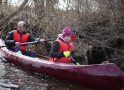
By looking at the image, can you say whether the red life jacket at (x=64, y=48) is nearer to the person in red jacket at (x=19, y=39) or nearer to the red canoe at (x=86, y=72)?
the red canoe at (x=86, y=72)

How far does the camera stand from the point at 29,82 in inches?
255

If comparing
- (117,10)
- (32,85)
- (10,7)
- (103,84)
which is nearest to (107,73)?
(103,84)

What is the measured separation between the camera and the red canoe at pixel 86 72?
18.2 ft

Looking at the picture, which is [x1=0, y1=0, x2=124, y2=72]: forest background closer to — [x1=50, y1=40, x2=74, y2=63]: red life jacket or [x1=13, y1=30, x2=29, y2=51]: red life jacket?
[x1=13, y1=30, x2=29, y2=51]: red life jacket

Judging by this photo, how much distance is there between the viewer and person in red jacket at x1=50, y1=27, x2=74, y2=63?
6.60 metres

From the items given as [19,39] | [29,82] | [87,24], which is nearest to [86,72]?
[29,82]

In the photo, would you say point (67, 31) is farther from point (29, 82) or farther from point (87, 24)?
point (87, 24)

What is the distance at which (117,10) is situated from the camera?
720cm

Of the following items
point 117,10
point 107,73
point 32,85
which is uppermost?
point 117,10

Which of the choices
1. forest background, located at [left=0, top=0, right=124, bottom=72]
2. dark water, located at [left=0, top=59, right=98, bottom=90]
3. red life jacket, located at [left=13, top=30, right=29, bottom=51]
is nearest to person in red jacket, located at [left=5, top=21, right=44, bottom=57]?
red life jacket, located at [left=13, top=30, right=29, bottom=51]

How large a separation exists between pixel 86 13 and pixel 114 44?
1272 millimetres

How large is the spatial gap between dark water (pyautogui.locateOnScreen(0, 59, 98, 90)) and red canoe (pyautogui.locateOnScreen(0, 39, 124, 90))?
0.13m

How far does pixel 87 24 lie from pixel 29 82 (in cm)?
269

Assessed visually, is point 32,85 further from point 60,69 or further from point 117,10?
point 117,10
